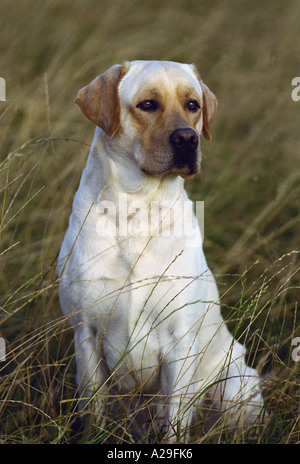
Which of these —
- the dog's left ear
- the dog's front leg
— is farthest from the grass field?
the dog's left ear

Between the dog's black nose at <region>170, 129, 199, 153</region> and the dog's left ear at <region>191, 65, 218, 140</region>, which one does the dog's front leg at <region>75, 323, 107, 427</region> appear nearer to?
the dog's black nose at <region>170, 129, 199, 153</region>

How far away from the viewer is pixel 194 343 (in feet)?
8.73

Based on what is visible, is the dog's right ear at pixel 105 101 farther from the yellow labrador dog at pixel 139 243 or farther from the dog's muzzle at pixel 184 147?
the dog's muzzle at pixel 184 147

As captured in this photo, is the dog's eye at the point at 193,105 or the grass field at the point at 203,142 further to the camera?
the grass field at the point at 203,142

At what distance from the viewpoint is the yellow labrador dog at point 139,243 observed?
8.52ft

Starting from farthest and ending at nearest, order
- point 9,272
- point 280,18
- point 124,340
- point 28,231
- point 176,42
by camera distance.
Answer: point 280,18 → point 176,42 → point 28,231 → point 9,272 → point 124,340

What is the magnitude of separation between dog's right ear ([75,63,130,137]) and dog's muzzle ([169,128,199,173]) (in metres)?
0.25

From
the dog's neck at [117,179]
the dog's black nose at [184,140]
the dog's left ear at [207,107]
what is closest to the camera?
the dog's black nose at [184,140]

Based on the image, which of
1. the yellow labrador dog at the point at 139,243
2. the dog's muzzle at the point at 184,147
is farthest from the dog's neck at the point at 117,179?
the dog's muzzle at the point at 184,147

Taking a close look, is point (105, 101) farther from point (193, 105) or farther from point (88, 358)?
point (88, 358)
